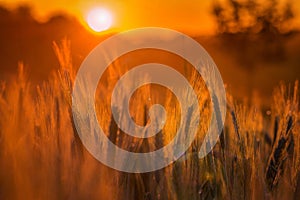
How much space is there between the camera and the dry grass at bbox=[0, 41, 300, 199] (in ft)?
7.68

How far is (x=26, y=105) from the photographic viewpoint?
2783 millimetres

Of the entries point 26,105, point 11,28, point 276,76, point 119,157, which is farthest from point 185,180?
point 276,76

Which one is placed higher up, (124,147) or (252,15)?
(252,15)

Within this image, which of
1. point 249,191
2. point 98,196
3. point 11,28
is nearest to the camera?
point 98,196

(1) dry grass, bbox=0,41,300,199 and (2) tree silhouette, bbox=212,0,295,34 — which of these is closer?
(1) dry grass, bbox=0,41,300,199

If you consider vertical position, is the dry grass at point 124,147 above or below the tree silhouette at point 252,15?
below

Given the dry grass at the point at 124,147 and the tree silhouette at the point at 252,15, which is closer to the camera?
the dry grass at the point at 124,147

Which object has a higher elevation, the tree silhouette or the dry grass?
the tree silhouette

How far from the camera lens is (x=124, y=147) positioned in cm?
248

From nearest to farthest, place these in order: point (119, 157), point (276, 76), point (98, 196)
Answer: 1. point (98, 196)
2. point (119, 157)
3. point (276, 76)

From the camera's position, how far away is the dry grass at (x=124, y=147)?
2342 mm

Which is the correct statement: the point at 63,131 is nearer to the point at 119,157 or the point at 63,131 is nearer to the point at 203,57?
the point at 119,157

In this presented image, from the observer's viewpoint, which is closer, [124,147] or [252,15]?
[124,147]

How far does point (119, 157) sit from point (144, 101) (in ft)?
1.16
